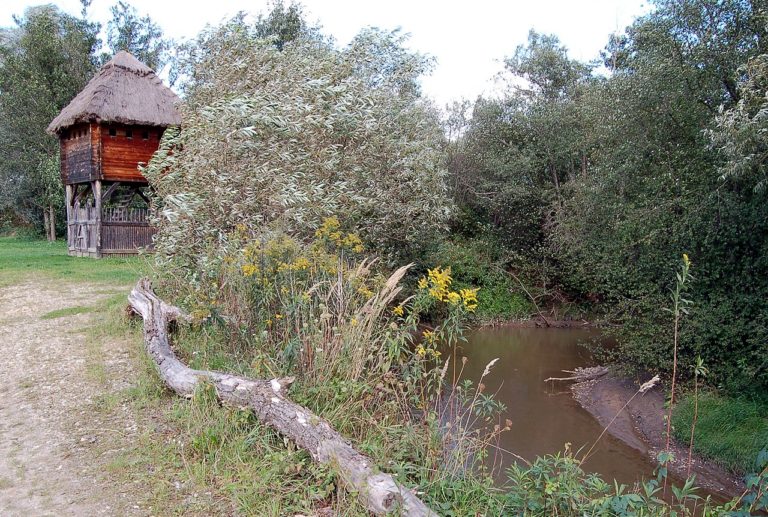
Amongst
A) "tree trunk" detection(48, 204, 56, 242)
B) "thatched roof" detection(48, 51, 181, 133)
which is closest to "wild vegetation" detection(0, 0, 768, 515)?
"thatched roof" detection(48, 51, 181, 133)

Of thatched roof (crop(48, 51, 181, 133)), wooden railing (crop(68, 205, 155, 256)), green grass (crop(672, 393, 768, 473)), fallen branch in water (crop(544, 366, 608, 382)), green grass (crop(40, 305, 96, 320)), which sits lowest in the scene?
fallen branch in water (crop(544, 366, 608, 382))

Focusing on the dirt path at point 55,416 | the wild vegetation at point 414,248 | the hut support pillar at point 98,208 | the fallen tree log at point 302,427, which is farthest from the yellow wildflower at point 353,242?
the hut support pillar at point 98,208

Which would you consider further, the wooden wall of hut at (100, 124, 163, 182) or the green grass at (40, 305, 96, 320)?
the wooden wall of hut at (100, 124, 163, 182)

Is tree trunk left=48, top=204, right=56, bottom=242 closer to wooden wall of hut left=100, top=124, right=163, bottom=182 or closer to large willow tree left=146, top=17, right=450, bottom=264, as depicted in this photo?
wooden wall of hut left=100, top=124, right=163, bottom=182

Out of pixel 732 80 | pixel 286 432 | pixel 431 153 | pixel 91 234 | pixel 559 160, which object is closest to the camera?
pixel 286 432

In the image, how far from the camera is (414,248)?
1210 centimetres

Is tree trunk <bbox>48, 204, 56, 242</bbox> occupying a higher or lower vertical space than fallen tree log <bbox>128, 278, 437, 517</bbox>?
higher

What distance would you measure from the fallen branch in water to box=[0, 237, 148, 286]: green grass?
8275mm

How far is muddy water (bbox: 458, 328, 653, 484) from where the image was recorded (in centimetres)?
753

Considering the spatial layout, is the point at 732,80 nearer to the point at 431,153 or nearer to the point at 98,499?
the point at 431,153

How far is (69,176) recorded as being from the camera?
17.7 metres

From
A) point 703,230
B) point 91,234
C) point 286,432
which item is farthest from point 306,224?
point 91,234

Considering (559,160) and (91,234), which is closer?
Answer: (559,160)

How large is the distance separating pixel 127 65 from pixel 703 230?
54.1ft
